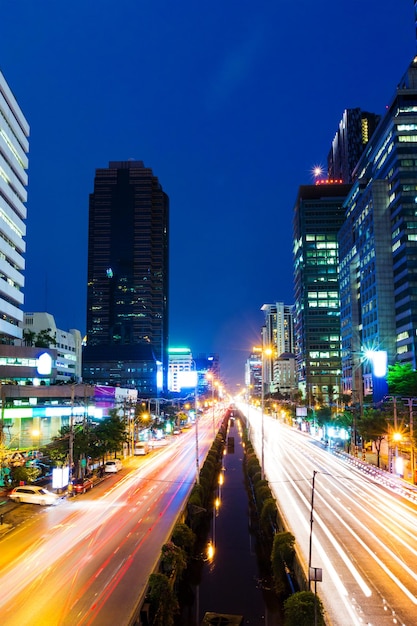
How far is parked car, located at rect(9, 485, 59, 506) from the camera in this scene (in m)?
47.8

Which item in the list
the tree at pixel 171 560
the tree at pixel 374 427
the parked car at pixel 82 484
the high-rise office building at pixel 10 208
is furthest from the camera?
the high-rise office building at pixel 10 208

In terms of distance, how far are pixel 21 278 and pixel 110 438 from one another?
4634cm

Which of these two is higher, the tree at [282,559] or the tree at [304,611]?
the tree at [304,611]

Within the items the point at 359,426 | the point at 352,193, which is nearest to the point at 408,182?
the point at 352,193

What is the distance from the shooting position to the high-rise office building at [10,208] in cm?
9112

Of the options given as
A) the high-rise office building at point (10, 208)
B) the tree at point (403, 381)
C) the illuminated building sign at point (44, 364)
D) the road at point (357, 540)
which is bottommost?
the road at point (357, 540)

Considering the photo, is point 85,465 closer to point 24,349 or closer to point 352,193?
point 24,349

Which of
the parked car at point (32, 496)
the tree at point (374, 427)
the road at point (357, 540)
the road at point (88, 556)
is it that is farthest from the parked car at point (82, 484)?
the tree at point (374, 427)

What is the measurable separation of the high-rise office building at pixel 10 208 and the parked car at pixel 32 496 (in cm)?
4505

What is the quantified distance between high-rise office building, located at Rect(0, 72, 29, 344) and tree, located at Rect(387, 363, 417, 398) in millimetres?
79942

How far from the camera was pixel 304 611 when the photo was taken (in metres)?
A: 21.5

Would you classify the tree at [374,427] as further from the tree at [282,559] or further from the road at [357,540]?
the tree at [282,559]

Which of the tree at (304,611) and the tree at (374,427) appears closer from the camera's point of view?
the tree at (304,611)

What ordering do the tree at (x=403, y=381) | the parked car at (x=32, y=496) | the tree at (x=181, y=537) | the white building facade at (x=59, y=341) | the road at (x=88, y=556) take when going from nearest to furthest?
the road at (x=88, y=556) < the tree at (x=181, y=537) < the parked car at (x=32, y=496) < the tree at (x=403, y=381) < the white building facade at (x=59, y=341)
